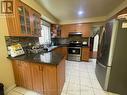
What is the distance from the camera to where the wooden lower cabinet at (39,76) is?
5.19ft

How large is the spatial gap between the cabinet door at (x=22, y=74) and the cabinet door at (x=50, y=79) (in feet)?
1.50

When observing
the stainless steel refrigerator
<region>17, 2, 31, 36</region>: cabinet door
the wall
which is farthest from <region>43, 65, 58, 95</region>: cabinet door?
the stainless steel refrigerator

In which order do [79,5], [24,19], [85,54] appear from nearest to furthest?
[24,19] < [79,5] < [85,54]

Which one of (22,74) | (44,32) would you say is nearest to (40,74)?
(22,74)

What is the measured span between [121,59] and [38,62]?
183 centimetres

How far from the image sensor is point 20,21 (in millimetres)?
1855

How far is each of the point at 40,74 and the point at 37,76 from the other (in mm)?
115

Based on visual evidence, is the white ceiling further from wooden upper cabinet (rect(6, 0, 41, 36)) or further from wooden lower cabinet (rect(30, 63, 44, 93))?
wooden lower cabinet (rect(30, 63, 44, 93))

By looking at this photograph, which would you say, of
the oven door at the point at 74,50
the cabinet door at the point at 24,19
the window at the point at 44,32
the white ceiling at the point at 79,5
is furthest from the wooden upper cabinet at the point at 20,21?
the oven door at the point at 74,50

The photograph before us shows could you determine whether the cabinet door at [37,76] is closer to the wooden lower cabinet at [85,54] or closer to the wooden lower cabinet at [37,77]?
the wooden lower cabinet at [37,77]

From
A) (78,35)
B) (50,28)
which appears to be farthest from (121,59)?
(50,28)

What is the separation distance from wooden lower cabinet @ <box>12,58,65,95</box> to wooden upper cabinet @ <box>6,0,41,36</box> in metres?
0.75

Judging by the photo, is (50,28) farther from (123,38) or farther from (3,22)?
(123,38)

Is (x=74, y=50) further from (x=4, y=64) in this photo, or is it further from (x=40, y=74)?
(x=4, y=64)
